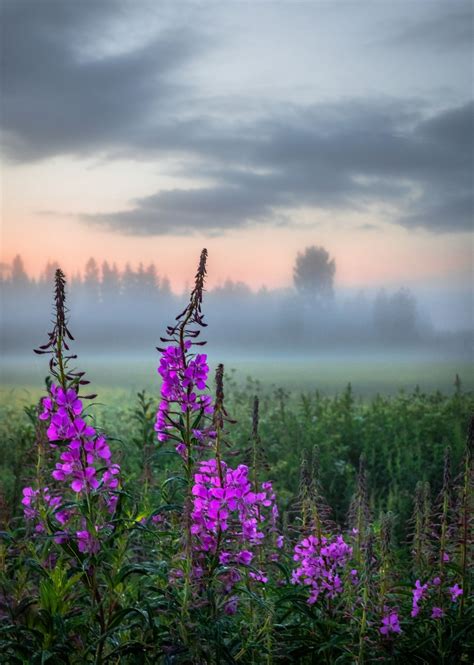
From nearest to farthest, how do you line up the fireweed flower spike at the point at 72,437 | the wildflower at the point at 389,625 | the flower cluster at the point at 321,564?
1. the fireweed flower spike at the point at 72,437
2. the wildflower at the point at 389,625
3. the flower cluster at the point at 321,564

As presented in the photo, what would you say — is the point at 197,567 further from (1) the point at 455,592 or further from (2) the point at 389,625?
(1) the point at 455,592

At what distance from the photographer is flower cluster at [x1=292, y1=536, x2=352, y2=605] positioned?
369 centimetres

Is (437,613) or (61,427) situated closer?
(61,427)

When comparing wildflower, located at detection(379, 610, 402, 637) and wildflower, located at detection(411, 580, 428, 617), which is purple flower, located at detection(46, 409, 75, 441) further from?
wildflower, located at detection(411, 580, 428, 617)

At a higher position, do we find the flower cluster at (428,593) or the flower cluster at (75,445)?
the flower cluster at (75,445)

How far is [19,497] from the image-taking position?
605 centimetres

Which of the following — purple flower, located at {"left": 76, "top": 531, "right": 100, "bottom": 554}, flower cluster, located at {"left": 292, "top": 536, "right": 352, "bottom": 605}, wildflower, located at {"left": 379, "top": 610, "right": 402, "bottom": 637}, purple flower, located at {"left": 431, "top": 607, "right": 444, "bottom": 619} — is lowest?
purple flower, located at {"left": 431, "top": 607, "right": 444, "bottom": 619}

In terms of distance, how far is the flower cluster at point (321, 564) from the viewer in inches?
145

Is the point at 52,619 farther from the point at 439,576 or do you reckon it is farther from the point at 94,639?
A: the point at 439,576

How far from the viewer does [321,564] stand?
3.72 metres

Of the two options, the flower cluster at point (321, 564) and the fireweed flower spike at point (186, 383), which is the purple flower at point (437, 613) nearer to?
the flower cluster at point (321, 564)

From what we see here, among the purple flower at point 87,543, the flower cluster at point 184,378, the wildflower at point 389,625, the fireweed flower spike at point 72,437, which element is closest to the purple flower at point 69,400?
the fireweed flower spike at point 72,437

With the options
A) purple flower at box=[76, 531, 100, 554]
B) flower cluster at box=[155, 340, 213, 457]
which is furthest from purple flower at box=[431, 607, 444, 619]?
purple flower at box=[76, 531, 100, 554]

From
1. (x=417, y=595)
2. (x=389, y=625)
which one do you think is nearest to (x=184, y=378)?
(x=389, y=625)
